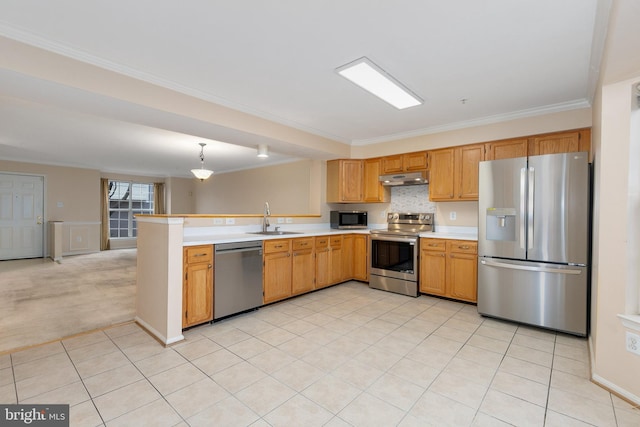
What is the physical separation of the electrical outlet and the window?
1108 cm

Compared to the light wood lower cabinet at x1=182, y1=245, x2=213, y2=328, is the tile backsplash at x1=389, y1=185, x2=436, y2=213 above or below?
above

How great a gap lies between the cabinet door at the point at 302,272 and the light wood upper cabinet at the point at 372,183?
5.01 feet

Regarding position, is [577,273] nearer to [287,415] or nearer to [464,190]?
[464,190]

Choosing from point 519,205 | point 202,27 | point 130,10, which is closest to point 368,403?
point 519,205

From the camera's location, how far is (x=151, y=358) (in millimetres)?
2449

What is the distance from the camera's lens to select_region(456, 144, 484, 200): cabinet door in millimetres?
3984

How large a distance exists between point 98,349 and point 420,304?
11.5 feet

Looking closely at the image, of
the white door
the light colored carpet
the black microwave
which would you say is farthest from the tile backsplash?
the white door

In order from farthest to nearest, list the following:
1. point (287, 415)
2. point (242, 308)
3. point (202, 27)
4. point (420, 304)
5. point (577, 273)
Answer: point (420, 304) < point (242, 308) < point (577, 273) < point (202, 27) < point (287, 415)

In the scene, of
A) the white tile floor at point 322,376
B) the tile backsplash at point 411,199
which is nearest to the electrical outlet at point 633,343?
the white tile floor at point 322,376

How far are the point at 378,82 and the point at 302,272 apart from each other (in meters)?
2.61

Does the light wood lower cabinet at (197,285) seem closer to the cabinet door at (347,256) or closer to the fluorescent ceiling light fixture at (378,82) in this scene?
the fluorescent ceiling light fixture at (378,82)

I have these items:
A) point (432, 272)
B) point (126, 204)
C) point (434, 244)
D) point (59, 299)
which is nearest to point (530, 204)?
point (434, 244)

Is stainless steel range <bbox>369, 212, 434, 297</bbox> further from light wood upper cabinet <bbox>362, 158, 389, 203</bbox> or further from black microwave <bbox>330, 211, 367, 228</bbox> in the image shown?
black microwave <bbox>330, 211, 367, 228</bbox>
